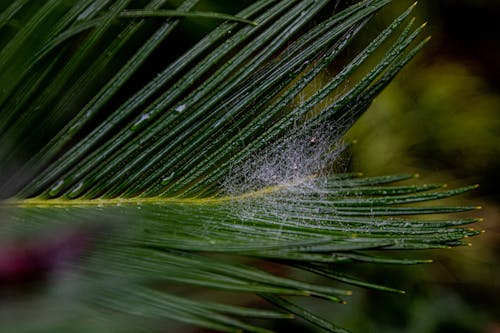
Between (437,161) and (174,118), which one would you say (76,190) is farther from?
(437,161)

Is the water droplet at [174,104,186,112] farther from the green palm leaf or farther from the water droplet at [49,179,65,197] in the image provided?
the water droplet at [49,179,65,197]

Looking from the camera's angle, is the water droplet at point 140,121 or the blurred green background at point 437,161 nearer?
the water droplet at point 140,121

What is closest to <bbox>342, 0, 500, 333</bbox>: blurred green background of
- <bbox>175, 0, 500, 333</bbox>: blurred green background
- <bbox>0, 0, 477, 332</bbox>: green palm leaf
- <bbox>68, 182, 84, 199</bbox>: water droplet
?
<bbox>175, 0, 500, 333</bbox>: blurred green background

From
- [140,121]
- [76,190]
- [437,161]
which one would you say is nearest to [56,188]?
[76,190]

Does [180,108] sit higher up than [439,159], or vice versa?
[439,159]

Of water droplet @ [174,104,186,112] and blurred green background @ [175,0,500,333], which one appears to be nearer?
water droplet @ [174,104,186,112]

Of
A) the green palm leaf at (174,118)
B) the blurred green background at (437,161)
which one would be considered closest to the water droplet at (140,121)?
the green palm leaf at (174,118)

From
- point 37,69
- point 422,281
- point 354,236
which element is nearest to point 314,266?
point 354,236

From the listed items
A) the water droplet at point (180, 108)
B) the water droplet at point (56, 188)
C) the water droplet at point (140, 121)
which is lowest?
the water droplet at point (56, 188)

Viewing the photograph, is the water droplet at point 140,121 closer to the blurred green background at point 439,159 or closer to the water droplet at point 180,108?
the water droplet at point 180,108
